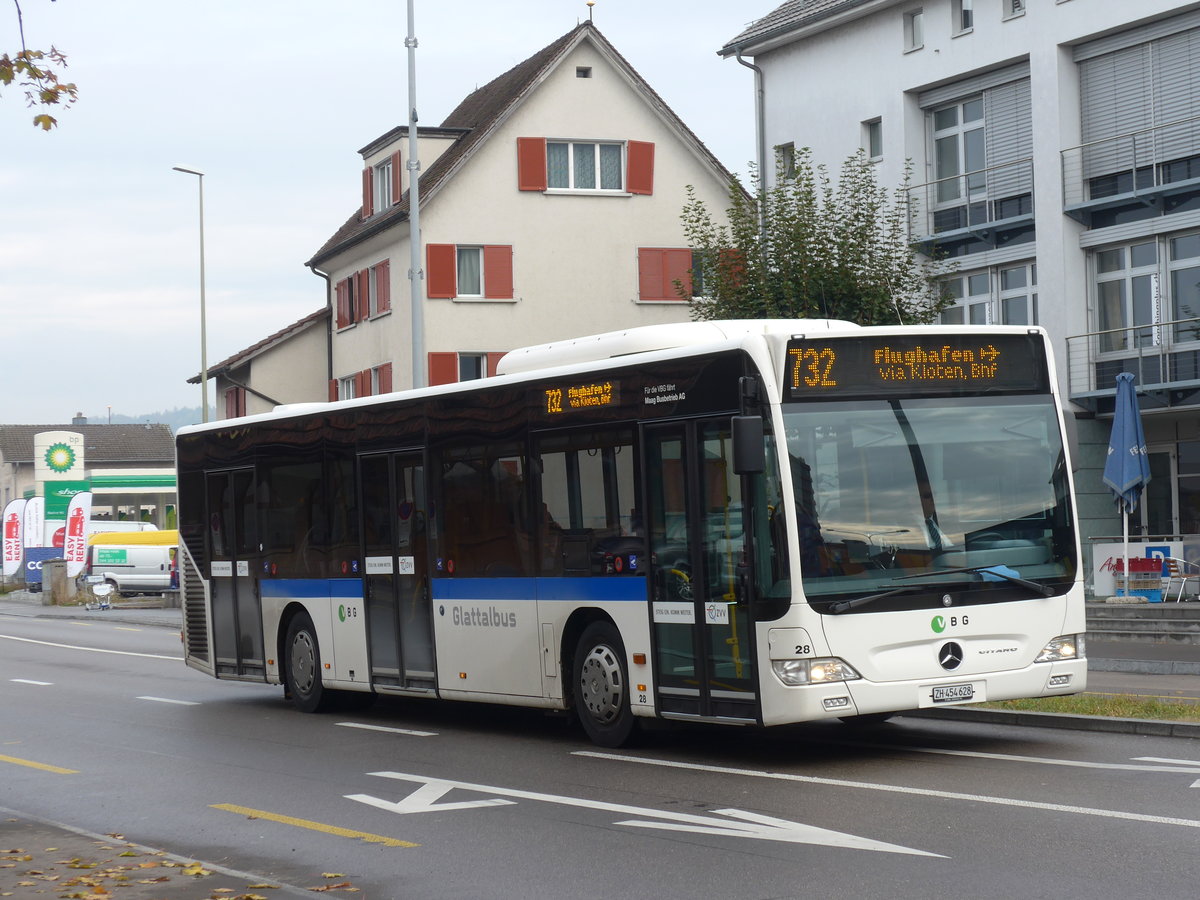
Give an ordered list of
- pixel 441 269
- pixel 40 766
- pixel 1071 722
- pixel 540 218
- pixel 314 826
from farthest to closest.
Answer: pixel 540 218, pixel 441 269, pixel 40 766, pixel 1071 722, pixel 314 826

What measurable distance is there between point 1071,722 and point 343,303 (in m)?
40.2

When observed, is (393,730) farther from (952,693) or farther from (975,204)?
(975,204)

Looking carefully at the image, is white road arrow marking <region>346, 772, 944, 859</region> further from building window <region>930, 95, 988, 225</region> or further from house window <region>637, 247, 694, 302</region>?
house window <region>637, 247, 694, 302</region>

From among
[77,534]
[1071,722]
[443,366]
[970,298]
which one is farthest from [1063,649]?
[77,534]

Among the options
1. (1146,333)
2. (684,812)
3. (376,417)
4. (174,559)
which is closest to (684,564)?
(684,812)

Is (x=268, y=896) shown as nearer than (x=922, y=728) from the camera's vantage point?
Yes

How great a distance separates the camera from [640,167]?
156 feet

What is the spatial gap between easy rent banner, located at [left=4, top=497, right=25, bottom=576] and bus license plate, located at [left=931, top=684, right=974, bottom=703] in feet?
188

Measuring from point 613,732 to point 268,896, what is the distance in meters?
5.63

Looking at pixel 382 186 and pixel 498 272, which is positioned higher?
pixel 382 186

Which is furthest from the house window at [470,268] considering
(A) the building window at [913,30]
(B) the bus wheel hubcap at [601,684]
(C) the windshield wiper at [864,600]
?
(C) the windshield wiper at [864,600]

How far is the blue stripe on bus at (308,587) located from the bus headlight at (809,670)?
6.13 m

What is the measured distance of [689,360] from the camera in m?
12.2

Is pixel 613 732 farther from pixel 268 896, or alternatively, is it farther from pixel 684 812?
pixel 268 896
